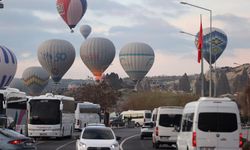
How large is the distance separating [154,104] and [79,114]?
3234 inches

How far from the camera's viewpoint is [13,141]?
23.0 meters

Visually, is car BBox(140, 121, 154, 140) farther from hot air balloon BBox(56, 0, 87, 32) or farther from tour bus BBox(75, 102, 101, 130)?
hot air balloon BBox(56, 0, 87, 32)

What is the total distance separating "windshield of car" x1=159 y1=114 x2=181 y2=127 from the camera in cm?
3897

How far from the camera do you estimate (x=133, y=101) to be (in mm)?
160250

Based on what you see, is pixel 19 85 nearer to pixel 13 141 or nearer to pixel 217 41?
pixel 217 41

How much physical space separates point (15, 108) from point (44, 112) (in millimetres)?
4859

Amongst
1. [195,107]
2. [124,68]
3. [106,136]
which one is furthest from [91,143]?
[124,68]

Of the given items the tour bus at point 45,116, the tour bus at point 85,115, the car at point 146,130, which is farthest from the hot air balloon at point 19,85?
the tour bus at point 45,116

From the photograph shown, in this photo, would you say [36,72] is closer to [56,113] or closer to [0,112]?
[56,113]

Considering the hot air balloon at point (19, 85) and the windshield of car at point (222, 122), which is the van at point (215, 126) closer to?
the windshield of car at point (222, 122)

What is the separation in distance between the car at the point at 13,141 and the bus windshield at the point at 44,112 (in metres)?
25.4

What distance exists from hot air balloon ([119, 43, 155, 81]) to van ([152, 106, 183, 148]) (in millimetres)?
78128

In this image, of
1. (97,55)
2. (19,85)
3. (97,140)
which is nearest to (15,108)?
(97,140)

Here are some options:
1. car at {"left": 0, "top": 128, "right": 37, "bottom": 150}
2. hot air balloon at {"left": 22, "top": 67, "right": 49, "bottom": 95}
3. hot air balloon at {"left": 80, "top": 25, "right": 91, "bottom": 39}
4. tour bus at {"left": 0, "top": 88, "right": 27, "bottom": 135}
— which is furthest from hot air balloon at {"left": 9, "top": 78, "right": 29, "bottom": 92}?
car at {"left": 0, "top": 128, "right": 37, "bottom": 150}
